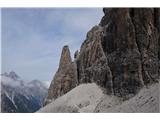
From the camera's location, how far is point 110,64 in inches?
859

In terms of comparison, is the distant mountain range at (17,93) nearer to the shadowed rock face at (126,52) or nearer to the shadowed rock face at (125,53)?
the shadowed rock face at (125,53)

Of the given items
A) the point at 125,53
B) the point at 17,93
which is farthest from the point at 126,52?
the point at 17,93

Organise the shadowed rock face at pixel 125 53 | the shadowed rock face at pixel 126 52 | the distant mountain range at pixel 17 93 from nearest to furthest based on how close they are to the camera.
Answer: the distant mountain range at pixel 17 93, the shadowed rock face at pixel 125 53, the shadowed rock face at pixel 126 52

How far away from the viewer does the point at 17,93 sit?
14172 mm

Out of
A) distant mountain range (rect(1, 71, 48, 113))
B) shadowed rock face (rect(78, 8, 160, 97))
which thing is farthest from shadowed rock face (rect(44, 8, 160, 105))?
distant mountain range (rect(1, 71, 48, 113))

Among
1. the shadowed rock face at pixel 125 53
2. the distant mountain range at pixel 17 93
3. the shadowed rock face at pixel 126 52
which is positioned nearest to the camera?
the distant mountain range at pixel 17 93

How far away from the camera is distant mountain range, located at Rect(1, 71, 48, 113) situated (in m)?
13.1

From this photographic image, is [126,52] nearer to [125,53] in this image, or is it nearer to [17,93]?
[125,53]

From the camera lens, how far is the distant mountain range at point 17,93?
13.1 m

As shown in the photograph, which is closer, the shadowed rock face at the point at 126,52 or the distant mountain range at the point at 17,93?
the distant mountain range at the point at 17,93

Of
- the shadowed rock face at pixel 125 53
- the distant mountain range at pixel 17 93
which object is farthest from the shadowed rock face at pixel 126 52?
the distant mountain range at pixel 17 93

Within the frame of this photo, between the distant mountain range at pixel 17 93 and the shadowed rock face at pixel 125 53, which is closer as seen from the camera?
the distant mountain range at pixel 17 93

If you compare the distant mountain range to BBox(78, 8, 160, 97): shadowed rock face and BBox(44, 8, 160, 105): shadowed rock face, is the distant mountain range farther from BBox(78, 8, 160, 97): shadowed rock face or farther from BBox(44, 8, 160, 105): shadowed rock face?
BBox(78, 8, 160, 97): shadowed rock face
